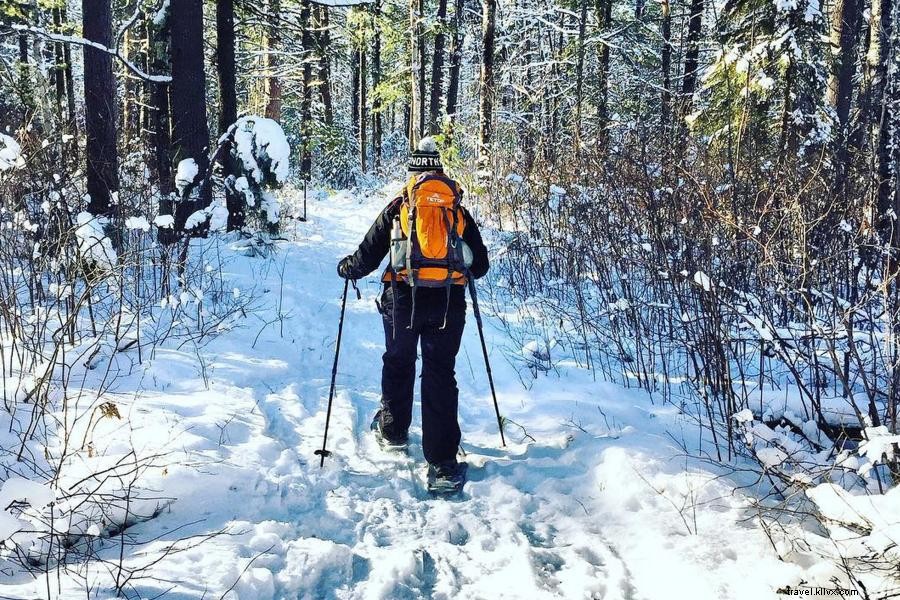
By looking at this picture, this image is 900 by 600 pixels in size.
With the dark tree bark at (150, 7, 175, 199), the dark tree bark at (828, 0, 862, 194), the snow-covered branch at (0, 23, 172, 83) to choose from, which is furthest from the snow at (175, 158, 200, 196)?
the dark tree bark at (828, 0, 862, 194)

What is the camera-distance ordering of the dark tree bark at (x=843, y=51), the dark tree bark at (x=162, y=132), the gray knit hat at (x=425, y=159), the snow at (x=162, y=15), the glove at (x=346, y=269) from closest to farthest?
the gray knit hat at (x=425, y=159) → the glove at (x=346, y=269) → the dark tree bark at (x=162, y=132) → the snow at (x=162, y=15) → the dark tree bark at (x=843, y=51)

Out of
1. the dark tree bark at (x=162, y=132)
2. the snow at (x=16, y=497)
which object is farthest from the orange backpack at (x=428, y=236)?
the dark tree bark at (x=162, y=132)

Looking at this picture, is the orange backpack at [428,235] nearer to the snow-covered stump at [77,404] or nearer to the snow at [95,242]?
the snow-covered stump at [77,404]

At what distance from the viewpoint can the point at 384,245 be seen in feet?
13.5

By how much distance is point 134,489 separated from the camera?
316cm

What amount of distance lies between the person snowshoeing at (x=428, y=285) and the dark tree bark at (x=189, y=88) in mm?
5585

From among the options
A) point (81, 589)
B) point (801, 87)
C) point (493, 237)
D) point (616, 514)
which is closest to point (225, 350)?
point (81, 589)

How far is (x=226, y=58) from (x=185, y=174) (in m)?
3.63

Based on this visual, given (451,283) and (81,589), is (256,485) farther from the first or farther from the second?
(451,283)

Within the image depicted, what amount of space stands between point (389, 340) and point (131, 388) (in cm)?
198

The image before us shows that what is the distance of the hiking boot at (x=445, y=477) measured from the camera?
12.3 feet

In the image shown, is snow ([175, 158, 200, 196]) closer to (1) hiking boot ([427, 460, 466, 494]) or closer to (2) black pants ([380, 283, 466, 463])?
(2) black pants ([380, 283, 466, 463])

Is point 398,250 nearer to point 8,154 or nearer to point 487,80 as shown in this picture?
point 8,154

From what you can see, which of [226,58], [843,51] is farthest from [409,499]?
[843,51]
